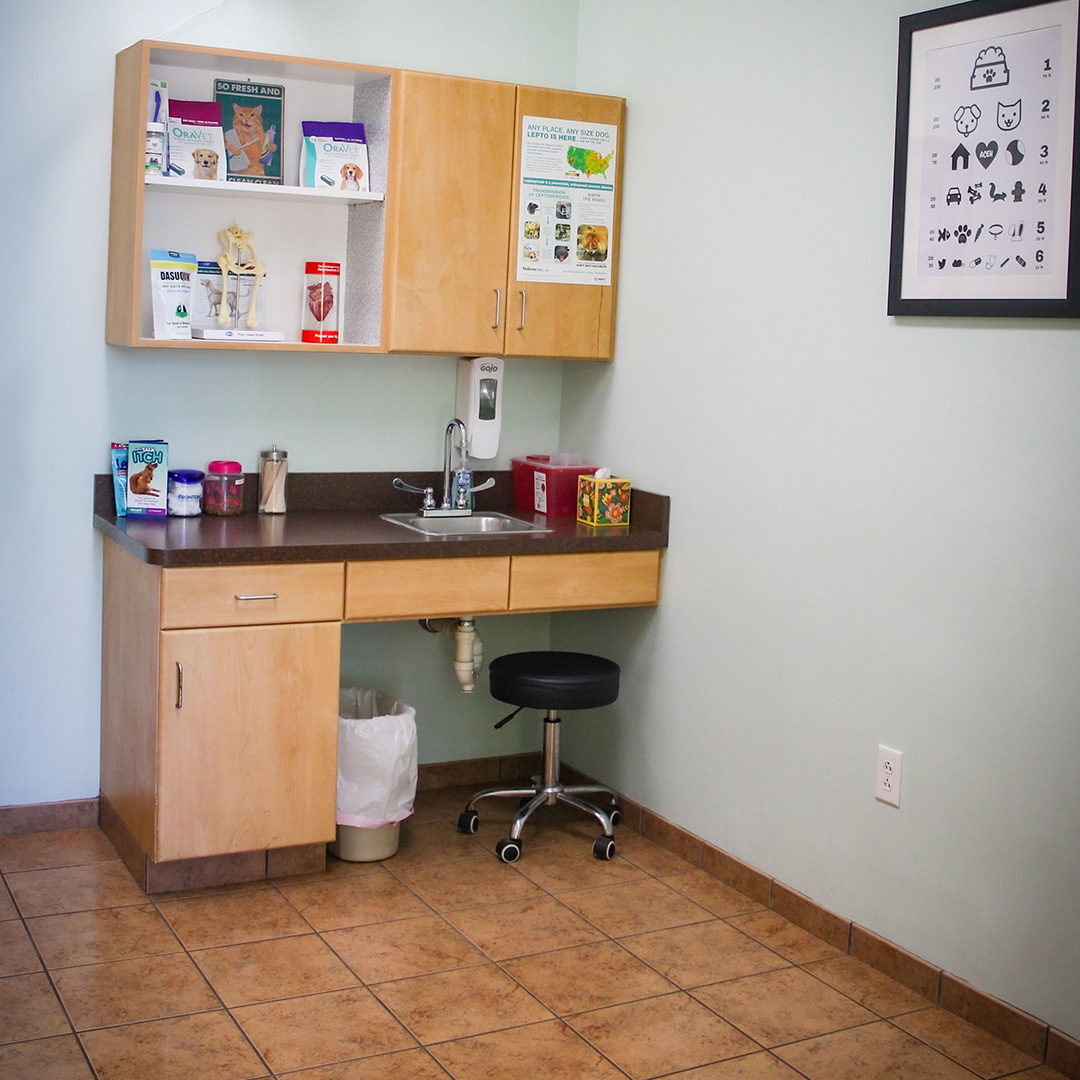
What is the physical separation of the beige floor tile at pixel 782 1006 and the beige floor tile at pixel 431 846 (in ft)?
2.96

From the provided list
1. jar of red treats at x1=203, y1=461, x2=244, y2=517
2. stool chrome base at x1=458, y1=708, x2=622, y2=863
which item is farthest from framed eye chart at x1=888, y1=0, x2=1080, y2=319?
jar of red treats at x1=203, y1=461, x2=244, y2=517

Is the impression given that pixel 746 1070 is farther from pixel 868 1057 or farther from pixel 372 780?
pixel 372 780

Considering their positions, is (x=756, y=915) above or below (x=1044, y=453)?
below

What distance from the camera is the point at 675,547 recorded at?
3561 millimetres

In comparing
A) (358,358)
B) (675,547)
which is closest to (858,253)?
(675,547)

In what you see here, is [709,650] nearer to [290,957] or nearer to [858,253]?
[858,253]

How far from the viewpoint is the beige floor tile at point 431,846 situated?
3438mm

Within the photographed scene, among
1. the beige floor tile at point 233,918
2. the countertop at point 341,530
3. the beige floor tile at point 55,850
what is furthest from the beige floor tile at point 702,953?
the beige floor tile at point 55,850

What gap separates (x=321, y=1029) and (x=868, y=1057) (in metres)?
1.05

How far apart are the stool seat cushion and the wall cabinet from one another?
86 centimetres

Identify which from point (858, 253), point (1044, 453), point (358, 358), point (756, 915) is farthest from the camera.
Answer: point (358, 358)

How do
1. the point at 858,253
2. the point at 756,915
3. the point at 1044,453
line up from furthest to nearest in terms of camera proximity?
the point at 756,915 < the point at 858,253 < the point at 1044,453

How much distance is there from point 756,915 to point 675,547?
38.4 inches

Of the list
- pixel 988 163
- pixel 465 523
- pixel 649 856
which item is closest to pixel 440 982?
pixel 649 856
